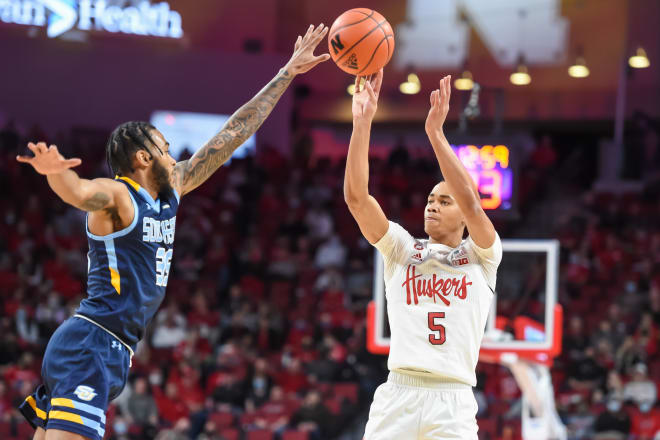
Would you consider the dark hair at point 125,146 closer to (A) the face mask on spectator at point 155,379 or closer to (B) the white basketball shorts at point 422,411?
(B) the white basketball shorts at point 422,411

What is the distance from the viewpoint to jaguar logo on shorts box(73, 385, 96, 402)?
3652 mm

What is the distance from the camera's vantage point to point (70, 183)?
11.2 feet

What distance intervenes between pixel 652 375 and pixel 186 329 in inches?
254

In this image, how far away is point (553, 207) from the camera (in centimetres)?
1789

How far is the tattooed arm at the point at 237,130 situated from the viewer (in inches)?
169

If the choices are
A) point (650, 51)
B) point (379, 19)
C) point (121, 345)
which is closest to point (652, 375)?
point (650, 51)

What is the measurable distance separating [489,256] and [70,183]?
192cm

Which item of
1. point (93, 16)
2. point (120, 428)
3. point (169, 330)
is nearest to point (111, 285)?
point (120, 428)

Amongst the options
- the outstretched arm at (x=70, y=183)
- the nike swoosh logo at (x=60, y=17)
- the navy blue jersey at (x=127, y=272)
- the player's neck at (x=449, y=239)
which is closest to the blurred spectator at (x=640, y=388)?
the player's neck at (x=449, y=239)

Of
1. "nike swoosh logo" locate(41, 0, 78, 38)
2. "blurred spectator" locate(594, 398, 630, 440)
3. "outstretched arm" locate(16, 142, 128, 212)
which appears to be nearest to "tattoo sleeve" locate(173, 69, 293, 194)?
"outstretched arm" locate(16, 142, 128, 212)

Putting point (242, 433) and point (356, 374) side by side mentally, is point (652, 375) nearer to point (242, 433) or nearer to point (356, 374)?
point (356, 374)

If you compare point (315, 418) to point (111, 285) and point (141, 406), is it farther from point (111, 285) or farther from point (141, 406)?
point (111, 285)

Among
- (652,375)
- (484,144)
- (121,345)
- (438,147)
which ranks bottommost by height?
(652,375)

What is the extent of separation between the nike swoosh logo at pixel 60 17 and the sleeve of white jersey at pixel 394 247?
10.5 meters
